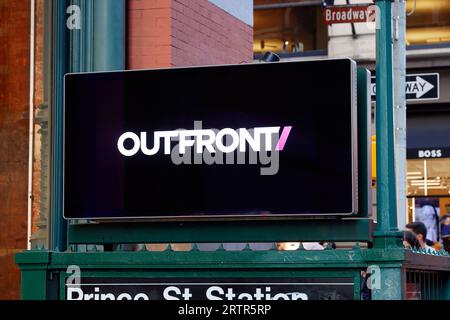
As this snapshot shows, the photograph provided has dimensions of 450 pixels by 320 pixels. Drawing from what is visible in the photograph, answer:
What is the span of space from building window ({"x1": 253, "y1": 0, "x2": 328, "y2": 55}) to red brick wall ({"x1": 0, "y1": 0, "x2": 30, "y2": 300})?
40.5 feet

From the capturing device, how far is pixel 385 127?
5.08 meters

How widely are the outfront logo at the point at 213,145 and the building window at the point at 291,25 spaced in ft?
51.8

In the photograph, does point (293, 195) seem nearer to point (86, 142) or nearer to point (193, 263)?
point (193, 263)

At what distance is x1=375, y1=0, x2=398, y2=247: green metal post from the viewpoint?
5.02m

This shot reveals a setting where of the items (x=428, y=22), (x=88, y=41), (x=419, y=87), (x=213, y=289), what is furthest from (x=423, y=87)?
(x=428, y=22)

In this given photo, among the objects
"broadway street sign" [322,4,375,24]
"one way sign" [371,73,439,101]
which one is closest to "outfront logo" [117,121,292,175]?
"broadway street sign" [322,4,375,24]

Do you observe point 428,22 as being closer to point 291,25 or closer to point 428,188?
point 291,25

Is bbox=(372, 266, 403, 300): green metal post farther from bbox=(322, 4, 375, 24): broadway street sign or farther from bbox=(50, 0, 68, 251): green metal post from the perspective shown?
bbox=(322, 4, 375, 24): broadway street sign

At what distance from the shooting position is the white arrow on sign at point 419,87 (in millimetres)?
12203

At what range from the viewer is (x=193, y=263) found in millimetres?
5090

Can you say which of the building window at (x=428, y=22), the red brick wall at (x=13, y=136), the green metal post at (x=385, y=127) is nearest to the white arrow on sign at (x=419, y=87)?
the red brick wall at (x=13, y=136)

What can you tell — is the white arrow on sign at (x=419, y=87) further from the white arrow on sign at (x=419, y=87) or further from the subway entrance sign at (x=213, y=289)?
the subway entrance sign at (x=213, y=289)

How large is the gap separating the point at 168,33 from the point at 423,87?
5134 millimetres
